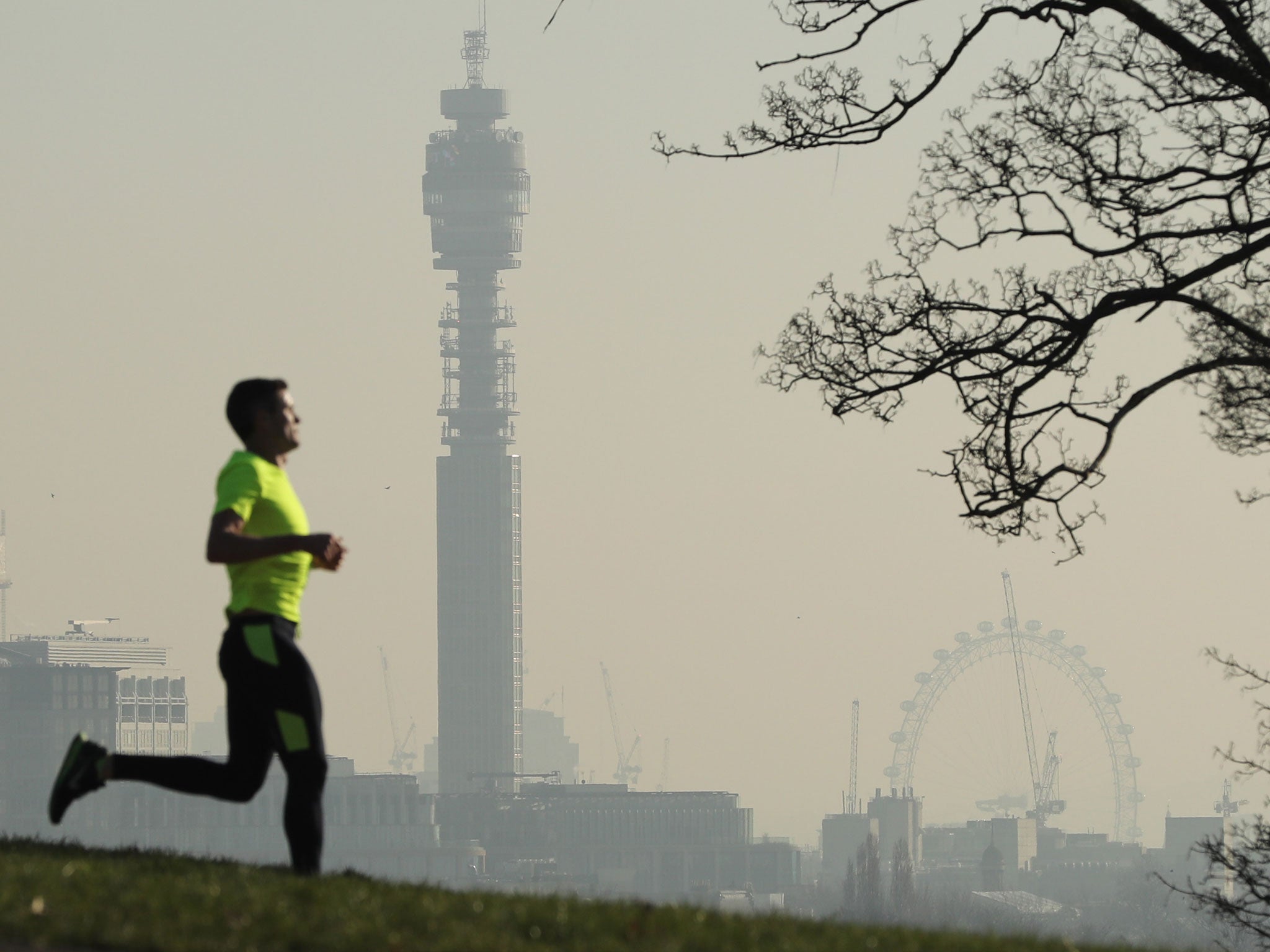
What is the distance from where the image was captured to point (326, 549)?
33.7 feet

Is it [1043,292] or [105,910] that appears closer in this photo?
[105,910]

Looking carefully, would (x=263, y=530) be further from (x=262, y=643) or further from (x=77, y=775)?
(x=77, y=775)

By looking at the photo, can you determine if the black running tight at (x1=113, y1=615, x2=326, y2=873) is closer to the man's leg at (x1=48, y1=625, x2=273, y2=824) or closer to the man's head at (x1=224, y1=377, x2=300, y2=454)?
the man's leg at (x1=48, y1=625, x2=273, y2=824)

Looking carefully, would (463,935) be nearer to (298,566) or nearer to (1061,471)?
(298,566)

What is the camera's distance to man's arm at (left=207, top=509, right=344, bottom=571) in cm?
1024

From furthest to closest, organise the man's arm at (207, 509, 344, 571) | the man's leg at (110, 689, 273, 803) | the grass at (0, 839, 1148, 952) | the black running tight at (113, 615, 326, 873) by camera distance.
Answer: the man's leg at (110, 689, 273, 803), the black running tight at (113, 615, 326, 873), the man's arm at (207, 509, 344, 571), the grass at (0, 839, 1148, 952)

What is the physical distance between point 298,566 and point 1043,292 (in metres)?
7.38

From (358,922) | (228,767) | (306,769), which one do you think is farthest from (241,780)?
(358,922)

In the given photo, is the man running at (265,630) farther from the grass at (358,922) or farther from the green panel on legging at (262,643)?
the grass at (358,922)

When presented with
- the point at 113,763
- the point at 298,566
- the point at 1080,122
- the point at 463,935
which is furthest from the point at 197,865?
the point at 1080,122

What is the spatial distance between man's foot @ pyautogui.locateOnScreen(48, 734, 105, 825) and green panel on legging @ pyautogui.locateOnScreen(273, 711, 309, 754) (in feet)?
3.81

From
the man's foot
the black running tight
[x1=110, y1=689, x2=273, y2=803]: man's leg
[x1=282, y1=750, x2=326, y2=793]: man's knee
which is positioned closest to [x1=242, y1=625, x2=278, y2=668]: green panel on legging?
the black running tight

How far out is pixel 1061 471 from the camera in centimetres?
1609

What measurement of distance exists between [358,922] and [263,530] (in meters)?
2.15
